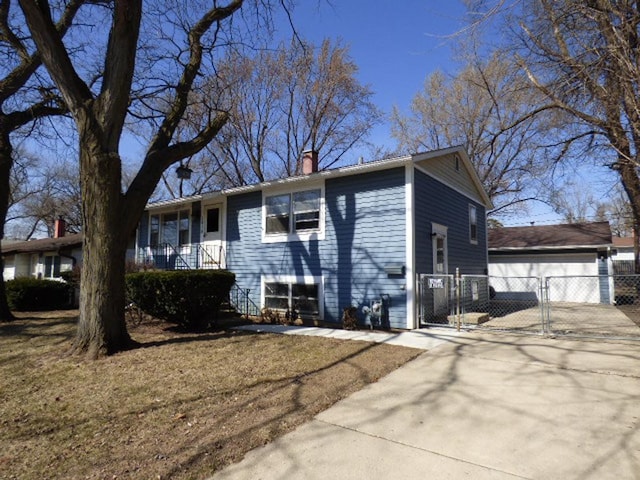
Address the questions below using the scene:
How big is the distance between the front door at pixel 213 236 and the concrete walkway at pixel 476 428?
855 cm

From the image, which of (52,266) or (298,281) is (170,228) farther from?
(52,266)

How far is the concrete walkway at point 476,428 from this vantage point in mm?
A: 2996

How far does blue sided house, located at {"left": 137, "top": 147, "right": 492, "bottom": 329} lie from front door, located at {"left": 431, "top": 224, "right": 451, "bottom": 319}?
0.06 meters

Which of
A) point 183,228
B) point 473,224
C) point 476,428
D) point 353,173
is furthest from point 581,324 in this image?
point 183,228

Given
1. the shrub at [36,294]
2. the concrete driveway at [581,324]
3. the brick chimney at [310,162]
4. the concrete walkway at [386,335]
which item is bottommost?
the concrete walkway at [386,335]

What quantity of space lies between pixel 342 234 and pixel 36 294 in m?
12.2

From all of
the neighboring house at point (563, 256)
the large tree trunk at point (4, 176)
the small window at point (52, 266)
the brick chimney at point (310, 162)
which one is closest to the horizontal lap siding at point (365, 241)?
the brick chimney at point (310, 162)

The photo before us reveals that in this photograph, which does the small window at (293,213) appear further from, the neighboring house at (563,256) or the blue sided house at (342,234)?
the neighboring house at (563,256)

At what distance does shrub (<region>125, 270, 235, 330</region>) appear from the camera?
878cm

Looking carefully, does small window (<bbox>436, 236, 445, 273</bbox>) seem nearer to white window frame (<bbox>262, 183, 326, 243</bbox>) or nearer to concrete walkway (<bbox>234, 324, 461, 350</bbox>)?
concrete walkway (<bbox>234, 324, 461, 350</bbox>)

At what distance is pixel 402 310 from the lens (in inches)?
358

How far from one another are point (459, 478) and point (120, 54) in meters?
7.76

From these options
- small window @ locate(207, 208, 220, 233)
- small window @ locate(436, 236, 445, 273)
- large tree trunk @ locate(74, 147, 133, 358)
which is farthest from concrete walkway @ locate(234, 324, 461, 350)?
small window @ locate(207, 208, 220, 233)

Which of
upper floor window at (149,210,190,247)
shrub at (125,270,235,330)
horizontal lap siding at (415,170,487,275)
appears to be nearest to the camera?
shrub at (125,270,235,330)
